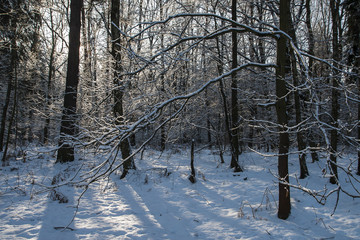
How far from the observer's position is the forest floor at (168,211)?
3938 mm

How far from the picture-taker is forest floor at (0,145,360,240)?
3938 mm

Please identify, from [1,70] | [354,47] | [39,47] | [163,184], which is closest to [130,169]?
[163,184]

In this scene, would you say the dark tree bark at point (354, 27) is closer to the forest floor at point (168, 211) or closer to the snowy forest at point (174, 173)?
the snowy forest at point (174, 173)

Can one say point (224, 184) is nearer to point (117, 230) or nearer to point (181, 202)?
point (181, 202)

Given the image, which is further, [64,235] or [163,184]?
[163,184]

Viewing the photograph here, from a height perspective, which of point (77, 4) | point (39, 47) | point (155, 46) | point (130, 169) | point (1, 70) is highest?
point (39, 47)

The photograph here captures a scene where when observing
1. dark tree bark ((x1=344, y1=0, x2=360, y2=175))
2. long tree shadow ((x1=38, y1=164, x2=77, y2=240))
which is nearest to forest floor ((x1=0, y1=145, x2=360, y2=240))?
long tree shadow ((x1=38, y1=164, x2=77, y2=240))

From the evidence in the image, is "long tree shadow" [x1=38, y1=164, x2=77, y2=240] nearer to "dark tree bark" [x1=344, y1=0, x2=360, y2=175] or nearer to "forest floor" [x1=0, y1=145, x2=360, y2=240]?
"forest floor" [x1=0, y1=145, x2=360, y2=240]

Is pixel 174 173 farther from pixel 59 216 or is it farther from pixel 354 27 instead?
pixel 354 27

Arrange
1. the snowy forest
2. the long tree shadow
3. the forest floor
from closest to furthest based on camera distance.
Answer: the snowy forest, the long tree shadow, the forest floor

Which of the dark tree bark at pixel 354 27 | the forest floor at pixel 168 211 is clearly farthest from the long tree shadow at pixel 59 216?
the dark tree bark at pixel 354 27

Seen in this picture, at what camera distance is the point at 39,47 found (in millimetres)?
17516

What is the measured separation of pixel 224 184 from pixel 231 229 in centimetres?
281

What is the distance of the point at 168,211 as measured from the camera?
4938 mm
